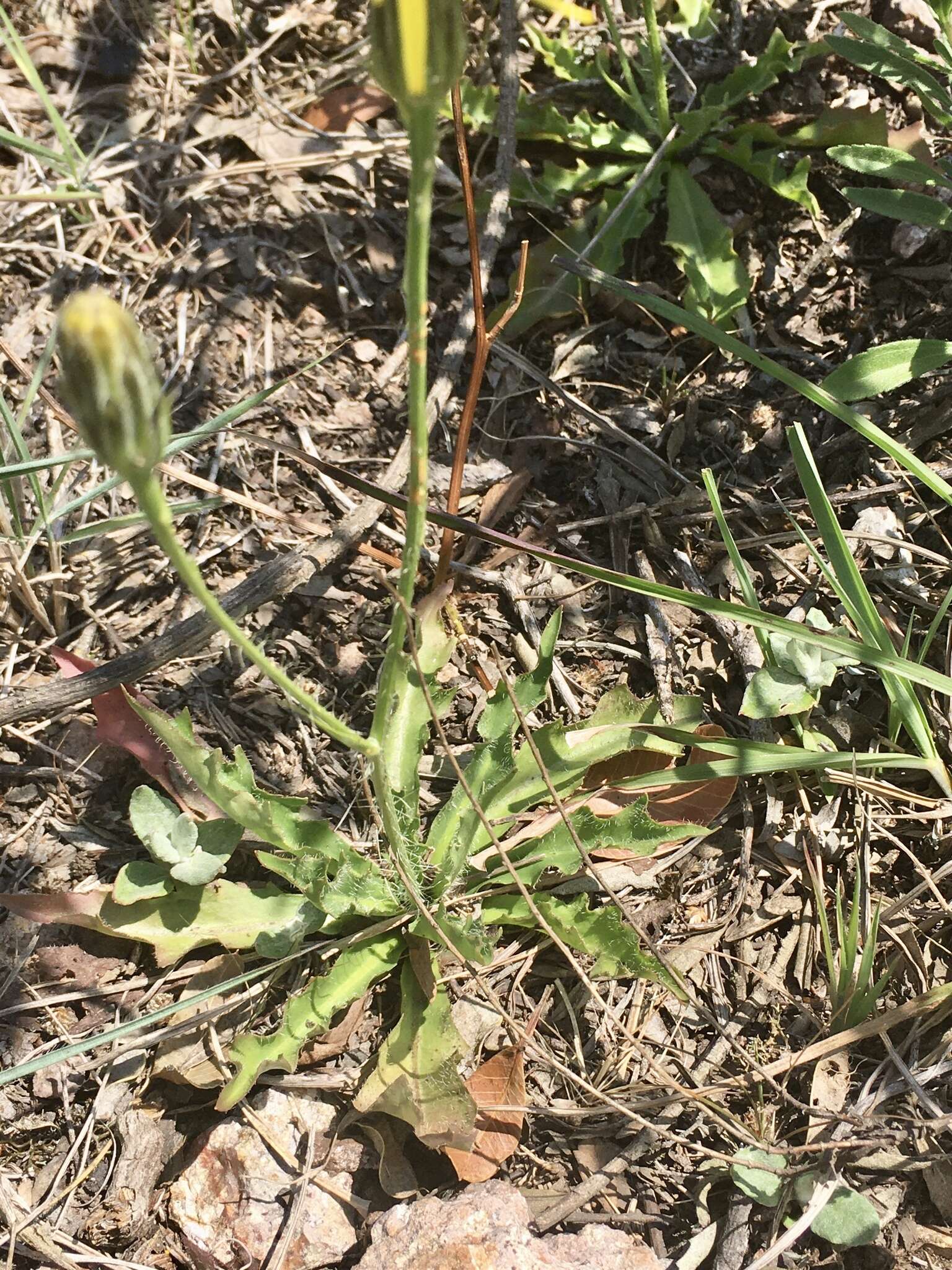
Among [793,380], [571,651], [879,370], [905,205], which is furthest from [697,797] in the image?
[905,205]

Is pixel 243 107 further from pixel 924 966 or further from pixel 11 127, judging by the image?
pixel 924 966

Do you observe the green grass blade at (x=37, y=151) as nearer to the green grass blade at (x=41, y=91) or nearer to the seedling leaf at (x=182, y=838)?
the green grass blade at (x=41, y=91)

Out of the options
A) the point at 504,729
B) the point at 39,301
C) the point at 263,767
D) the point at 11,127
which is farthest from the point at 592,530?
the point at 11,127

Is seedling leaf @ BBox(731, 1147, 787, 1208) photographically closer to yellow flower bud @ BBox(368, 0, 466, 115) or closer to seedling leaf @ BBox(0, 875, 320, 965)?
seedling leaf @ BBox(0, 875, 320, 965)

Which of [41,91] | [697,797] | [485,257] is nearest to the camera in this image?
[697,797]

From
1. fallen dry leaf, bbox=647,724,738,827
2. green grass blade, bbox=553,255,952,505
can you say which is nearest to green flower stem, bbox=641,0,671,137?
green grass blade, bbox=553,255,952,505

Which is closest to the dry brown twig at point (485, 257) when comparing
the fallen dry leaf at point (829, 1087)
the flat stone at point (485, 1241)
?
the flat stone at point (485, 1241)

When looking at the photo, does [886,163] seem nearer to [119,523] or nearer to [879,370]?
[879,370]
